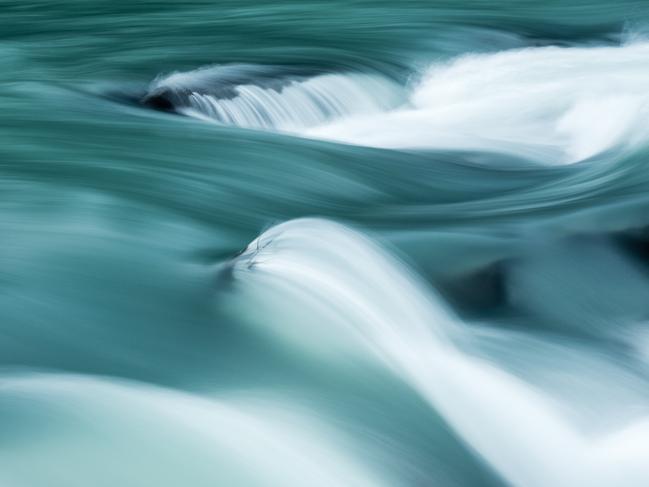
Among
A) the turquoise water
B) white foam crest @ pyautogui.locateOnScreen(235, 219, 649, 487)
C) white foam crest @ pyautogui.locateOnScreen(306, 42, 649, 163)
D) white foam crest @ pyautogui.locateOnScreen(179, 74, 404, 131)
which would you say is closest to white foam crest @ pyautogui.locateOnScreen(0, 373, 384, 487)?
the turquoise water

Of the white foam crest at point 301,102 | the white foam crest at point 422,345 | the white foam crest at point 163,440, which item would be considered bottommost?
the white foam crest at point 163,440

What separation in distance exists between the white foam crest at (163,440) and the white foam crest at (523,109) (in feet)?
10.0

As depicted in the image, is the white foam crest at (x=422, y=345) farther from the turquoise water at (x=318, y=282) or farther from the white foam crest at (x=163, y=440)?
the white foam crest at (x=163, y=440)

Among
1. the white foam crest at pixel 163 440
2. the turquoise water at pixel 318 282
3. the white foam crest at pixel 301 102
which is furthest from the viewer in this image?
the white foam crest at pixel 301 102

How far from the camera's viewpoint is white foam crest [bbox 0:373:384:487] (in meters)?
2.92

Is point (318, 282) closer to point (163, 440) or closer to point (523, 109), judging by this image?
point (163, 440)

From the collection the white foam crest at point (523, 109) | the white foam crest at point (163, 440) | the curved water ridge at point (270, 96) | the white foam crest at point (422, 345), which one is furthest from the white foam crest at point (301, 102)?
the white foam crest at point (163, 440)

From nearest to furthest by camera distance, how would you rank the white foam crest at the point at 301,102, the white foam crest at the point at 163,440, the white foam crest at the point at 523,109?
the white foam crest at the point at 163,440, the white foam crest at the point at 523,109, the white foam crest at the point at 301,102

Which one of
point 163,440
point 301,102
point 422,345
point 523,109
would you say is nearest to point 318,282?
point 422,345

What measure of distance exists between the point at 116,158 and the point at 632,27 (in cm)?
480

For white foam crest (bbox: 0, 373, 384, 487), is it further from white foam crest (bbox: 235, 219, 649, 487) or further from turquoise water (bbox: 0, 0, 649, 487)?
white foam crest (bbox: 235, 219, 649, 487)

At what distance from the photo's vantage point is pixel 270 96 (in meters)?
6.72

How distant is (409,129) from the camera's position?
645cm

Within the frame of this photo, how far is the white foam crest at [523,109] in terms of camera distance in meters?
6.11
